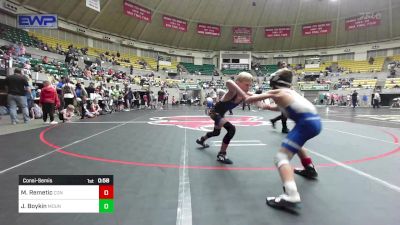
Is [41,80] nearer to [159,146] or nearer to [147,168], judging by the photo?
[159,146]

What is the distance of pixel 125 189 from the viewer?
2.65m

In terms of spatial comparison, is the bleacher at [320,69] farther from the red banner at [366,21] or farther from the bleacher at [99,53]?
the bleacher at [99,53]

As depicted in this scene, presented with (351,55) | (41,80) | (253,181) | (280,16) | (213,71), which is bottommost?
(253,181)

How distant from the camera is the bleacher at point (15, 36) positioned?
19942mm

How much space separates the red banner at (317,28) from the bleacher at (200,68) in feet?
49.4

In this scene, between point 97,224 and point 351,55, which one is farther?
point 351,55

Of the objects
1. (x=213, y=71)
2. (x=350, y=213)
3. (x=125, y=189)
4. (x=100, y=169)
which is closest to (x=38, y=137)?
(x=100, y=169)

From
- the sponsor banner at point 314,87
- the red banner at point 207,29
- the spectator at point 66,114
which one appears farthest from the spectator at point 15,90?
the sponsor banner at point 314,87

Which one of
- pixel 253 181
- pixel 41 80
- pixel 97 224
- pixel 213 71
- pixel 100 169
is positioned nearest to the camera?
pixel 97 224

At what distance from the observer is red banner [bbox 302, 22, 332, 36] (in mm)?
35062

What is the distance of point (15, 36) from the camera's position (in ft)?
69.6

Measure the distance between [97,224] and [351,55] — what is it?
47376mm
